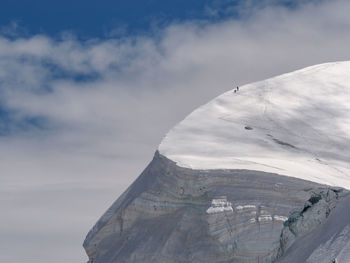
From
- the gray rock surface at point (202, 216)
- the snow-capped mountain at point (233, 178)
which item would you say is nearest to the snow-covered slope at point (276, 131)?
the snow-capped mountain at point (233, 178)

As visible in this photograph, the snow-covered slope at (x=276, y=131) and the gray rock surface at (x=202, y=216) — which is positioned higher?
the snow-covered slope at (x=276, y=131)

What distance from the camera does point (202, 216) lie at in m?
30.6

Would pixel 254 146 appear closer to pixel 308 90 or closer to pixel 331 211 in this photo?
pixel 308 90

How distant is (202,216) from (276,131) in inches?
249

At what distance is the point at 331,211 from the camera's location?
1817 centimetres

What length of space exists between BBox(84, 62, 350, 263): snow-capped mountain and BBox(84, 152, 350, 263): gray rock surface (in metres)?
0.04

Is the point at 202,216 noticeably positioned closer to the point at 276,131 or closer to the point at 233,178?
the point at 233,178

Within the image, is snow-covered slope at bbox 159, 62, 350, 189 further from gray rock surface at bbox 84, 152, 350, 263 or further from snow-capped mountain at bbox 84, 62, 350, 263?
gray rock surface at bbox 84, 152, 350, 263

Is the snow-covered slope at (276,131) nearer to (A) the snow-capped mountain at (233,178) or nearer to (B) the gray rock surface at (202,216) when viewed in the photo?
(A) the snow-capped mountain at (233,178)

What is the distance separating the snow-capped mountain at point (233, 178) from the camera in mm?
29734

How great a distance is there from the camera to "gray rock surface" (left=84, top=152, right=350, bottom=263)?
29.5 meters

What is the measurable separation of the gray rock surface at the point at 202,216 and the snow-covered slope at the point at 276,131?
2.01 feet

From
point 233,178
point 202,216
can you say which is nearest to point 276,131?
point 233,178

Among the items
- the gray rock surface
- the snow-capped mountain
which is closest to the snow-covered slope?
the snow-capped mountain
